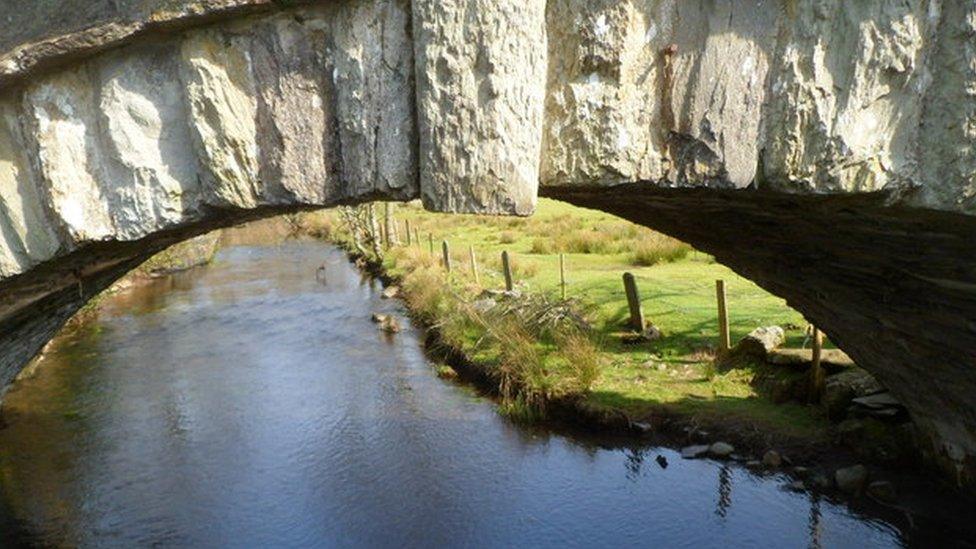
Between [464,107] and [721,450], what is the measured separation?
546 centimetres

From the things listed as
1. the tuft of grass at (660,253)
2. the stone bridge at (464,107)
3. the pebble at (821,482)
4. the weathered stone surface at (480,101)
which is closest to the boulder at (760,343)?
the pebble at (821,482)

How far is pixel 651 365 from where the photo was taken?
8859 mm

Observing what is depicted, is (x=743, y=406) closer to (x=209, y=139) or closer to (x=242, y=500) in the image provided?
(x=242, y=500)

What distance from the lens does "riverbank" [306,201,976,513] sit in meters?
6.83

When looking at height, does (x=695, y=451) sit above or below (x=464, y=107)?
below

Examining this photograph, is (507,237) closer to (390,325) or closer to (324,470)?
(390,325)

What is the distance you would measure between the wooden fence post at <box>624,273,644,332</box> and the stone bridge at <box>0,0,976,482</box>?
7.14 m

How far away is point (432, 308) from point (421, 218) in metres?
13.1

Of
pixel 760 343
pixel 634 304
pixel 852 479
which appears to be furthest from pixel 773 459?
pixel 634 304

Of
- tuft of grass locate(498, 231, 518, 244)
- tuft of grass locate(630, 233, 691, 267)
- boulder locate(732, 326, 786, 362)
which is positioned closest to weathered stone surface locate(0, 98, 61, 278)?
boulder locate(732, 326, 786, 362)

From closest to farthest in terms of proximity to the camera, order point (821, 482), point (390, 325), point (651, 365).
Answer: point (821, 482) → point (651, 365) → point (390, 325)

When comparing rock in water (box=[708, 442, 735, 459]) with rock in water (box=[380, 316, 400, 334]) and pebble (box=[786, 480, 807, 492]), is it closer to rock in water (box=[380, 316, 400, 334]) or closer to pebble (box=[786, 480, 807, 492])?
pebble (box=[786, 480, 807, 492])

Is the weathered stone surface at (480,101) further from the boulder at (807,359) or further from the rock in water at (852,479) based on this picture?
the boulder at (807,359)

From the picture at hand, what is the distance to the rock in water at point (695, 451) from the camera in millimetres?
7176
